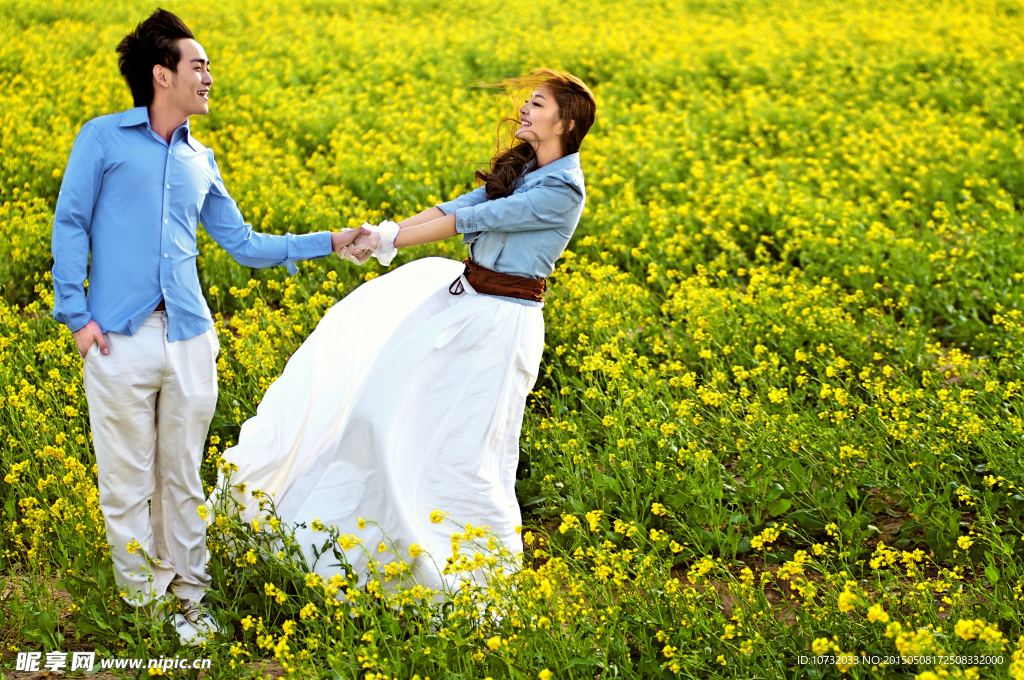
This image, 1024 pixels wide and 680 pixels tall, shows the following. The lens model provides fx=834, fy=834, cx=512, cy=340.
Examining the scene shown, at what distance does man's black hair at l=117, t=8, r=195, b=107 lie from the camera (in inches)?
113

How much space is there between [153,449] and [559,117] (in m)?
2.02

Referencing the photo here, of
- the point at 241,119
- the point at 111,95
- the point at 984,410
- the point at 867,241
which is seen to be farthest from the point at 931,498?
the point at 111,95

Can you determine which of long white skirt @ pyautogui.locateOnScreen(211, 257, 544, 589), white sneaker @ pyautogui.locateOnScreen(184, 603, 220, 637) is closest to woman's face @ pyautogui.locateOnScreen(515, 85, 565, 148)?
long white skirt @ pyautogui.locateOnScreen(211, 257, 544, 589)

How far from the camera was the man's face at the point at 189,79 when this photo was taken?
287 cm

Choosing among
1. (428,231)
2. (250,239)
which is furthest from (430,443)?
(250,239)

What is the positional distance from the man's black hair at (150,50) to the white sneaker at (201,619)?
1857 mm

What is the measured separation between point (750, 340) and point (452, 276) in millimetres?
1990

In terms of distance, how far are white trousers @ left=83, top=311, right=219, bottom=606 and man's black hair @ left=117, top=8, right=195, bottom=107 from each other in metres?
0.80

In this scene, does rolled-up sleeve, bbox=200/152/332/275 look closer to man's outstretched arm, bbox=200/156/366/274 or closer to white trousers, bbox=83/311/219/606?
man's outstretched arm, bbox=200/156/366/274

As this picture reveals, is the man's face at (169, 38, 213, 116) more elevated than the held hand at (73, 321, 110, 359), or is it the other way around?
the man's face at (169, 38, 213, 116)

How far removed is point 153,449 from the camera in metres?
2.98

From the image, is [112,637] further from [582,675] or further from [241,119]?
[241,119]

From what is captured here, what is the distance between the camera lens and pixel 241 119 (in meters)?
9.05

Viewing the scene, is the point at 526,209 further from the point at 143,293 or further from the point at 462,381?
the point at 143,293
